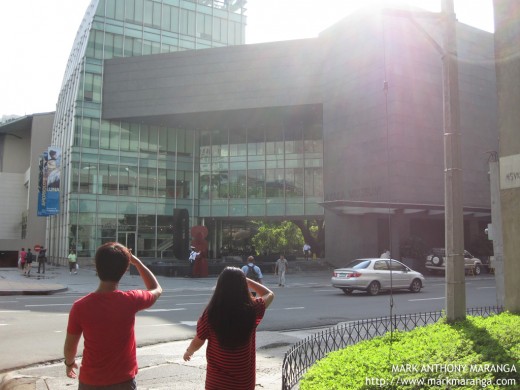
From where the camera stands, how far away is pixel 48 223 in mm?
54188

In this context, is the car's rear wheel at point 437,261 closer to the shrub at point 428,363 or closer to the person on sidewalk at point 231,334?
the shrub at point 428,363

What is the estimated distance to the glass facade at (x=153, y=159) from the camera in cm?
4388

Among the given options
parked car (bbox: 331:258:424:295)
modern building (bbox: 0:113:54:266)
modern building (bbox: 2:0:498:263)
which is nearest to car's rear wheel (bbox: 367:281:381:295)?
parked car (bbox: 331:258:424:295)

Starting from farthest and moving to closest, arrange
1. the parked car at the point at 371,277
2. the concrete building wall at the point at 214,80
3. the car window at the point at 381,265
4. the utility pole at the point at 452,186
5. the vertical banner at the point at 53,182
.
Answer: the concrete building wall at the point at 214,80 → the vertical banner at the point at 53,182 → the car window at the point at 381,265 → the parked car at the point at 371,277 → the utility pole at the point at 452,186

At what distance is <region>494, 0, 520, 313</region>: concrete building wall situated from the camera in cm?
929

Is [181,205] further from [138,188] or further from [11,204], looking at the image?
[11,204]

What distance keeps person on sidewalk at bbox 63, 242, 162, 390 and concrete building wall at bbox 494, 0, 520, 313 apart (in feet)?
26.7

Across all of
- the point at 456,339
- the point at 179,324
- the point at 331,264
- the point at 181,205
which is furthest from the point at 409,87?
the point at 456,339

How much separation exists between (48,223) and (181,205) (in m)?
17.2

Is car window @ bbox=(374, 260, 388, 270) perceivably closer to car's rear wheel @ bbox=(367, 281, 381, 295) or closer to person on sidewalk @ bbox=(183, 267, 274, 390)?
car's rear wheel @ bbox=(367, 281, 381, 295)

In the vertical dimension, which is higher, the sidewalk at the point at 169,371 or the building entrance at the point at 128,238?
the building entrance at the point at 128,238

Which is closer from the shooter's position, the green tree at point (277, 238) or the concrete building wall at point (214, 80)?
the concrete building wall at point (214, 80)

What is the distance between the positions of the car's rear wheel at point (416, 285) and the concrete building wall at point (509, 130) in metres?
11.9

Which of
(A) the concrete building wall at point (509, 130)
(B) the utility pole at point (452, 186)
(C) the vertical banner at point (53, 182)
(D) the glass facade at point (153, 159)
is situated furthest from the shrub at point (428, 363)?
(D) the glass facade at point (153, 159)
